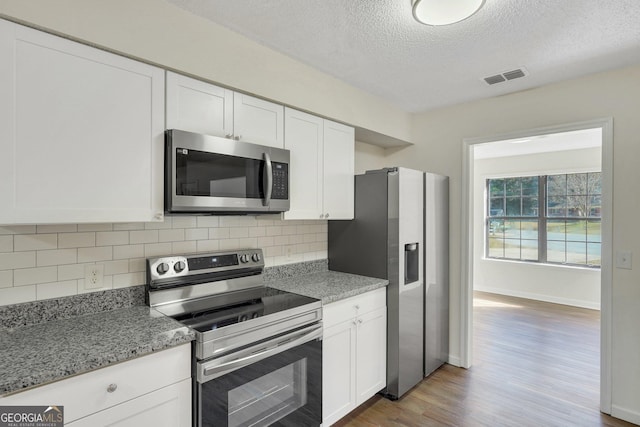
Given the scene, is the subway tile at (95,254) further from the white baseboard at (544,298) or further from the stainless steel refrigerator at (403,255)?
the white baseboard at (544,298)

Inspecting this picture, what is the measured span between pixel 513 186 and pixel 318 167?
16.4 feet

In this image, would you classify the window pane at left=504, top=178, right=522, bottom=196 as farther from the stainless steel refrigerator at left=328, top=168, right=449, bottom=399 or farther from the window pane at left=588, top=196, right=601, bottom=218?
the stainless steel refrigerator at left=328, top=168, right=449, bottom=399

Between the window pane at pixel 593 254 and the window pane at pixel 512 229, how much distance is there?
1.01 meters

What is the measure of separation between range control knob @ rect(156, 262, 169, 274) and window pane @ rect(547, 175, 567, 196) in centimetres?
608

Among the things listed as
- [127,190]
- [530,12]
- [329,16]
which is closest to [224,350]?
[127,190]

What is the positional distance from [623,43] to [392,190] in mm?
1619

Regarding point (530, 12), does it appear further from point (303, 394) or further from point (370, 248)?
point (303, 394)

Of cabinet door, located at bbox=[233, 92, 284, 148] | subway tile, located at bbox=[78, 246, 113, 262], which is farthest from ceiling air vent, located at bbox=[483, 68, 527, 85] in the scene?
subway tile, located at bbox=[78, 246, 113, 262]

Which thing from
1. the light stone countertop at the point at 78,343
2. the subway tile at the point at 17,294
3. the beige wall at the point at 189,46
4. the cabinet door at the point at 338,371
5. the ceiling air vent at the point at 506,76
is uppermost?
the ceiling air vent at the point at 506,76

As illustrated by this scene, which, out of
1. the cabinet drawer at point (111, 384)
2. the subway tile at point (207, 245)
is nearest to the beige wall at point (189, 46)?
the subway tile at point (207, 245)

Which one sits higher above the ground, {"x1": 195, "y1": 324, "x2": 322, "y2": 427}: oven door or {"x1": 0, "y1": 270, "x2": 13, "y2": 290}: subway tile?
{"x1": 0, "y1": 270, "x2": 13, "y2": 290}: subway tile

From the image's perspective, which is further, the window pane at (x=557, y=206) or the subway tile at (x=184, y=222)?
the window pane at (x=557, y=206)

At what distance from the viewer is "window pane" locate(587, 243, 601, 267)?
17.3 feet

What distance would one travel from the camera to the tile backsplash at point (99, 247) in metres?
1.56
